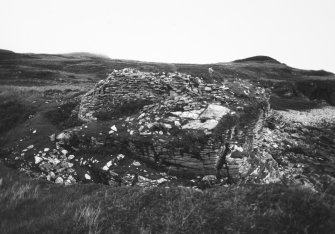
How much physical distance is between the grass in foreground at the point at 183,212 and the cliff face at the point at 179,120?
547 cm

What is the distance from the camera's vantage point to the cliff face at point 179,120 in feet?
40.9

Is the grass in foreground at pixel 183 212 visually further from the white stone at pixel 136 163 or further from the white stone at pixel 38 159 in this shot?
the white stone at pixel 38 159

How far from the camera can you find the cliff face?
12477mm

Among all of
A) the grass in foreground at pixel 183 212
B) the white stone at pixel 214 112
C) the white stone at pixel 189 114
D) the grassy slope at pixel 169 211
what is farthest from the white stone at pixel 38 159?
the white stone at pixel 214 112

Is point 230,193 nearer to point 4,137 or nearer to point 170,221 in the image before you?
point 170,221

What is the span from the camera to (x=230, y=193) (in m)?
6.66

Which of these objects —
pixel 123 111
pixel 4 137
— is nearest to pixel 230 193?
pixel 123 111

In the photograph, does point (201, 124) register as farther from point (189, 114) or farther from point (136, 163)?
point (136, 163)

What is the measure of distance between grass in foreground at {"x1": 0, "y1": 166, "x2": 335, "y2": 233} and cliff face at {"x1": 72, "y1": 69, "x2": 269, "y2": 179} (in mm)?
5466

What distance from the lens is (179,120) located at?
45.7 feet

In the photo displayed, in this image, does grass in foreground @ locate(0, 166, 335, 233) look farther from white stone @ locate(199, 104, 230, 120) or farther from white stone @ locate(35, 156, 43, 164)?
white stone @ locate(199, 104, 230, 120)

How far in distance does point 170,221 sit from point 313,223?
9.61 ft

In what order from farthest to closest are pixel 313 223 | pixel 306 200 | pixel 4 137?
pixel 4 137 → pixel 306 200 → pixel 313 223

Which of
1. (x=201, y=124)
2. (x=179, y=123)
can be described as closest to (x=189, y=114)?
(x=179, y=123)
